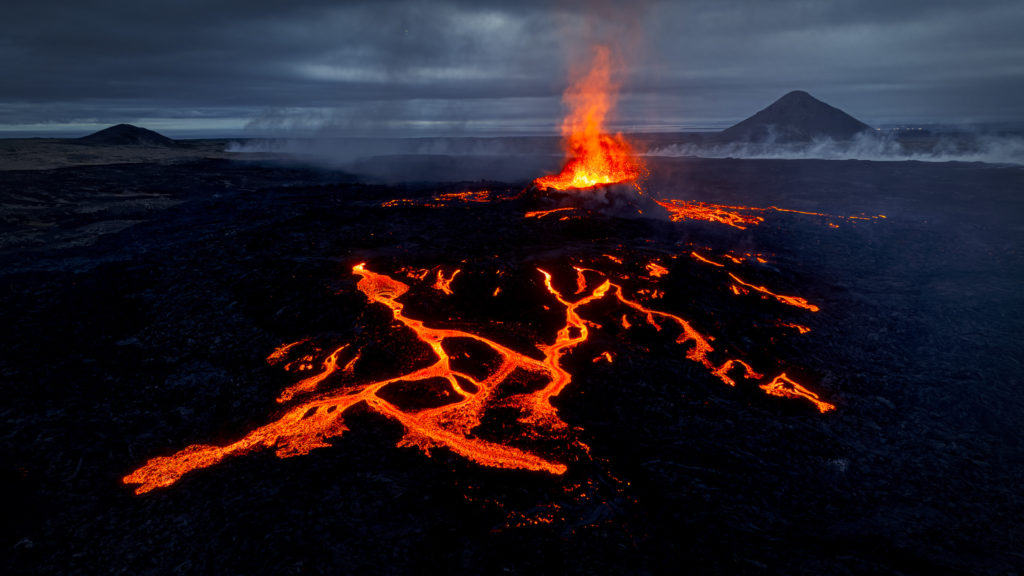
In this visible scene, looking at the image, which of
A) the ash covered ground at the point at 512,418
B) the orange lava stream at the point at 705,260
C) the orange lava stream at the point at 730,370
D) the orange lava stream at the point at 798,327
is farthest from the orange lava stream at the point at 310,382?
the orange lava stream at the point at 705,260

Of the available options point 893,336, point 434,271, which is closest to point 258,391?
point 434,271

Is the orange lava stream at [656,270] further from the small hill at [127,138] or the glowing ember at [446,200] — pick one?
the small hill at [127,138]

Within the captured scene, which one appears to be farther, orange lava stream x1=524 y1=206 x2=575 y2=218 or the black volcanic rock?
the black volcanic rock

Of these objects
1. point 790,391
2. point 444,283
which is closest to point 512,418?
point 790,391

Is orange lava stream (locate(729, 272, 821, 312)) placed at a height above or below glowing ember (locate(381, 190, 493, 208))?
below

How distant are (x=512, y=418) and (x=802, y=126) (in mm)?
217719

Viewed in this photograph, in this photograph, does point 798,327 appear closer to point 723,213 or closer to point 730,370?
point 730,370

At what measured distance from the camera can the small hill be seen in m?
125

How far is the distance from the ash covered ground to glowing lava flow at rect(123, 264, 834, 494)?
347 mm

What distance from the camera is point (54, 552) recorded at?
714cm

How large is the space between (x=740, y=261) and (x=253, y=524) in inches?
779

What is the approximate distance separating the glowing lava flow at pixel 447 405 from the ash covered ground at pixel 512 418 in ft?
1.14

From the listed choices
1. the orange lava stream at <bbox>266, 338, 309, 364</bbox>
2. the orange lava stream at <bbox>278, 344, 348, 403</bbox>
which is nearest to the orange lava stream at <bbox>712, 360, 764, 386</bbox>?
the orange lava stream at <bbox>278, 344, 348, 403</bbox>

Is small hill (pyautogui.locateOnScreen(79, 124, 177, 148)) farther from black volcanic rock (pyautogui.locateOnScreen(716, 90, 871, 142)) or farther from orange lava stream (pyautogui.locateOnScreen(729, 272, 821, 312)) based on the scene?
black volcanic rock (pyautogui.locateOnScreen(716, 90, 871, 142))
